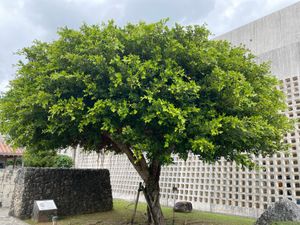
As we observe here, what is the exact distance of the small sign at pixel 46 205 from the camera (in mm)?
7275

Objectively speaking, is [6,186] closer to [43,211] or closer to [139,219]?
[43,211]

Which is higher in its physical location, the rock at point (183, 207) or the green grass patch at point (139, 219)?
the rock at point (183, 207)

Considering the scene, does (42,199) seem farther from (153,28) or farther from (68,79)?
(153,28)

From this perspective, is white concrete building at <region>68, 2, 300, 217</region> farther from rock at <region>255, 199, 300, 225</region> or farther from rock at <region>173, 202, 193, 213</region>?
rock at <region>255, 199, 300, 225</region>

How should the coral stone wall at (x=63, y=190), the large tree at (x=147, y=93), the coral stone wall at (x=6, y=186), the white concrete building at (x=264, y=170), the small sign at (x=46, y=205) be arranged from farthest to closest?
the coral stone wall at (x=6, y=186) < the coral stone wall at (x=63, y=190) < the white concrete building at (x=264, y=170) < the small sign at (x=46, y=205) < the large tree at (x=147, y=93)

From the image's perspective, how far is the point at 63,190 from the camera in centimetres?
847

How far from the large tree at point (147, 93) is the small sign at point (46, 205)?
273cm

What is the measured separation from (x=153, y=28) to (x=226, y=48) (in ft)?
5.76

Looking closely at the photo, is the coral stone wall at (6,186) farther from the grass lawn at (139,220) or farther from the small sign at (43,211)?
the grass lawn at (139,220)

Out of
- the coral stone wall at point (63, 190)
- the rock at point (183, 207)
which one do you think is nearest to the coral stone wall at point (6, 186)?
the coral stone wall at point (63, 190)

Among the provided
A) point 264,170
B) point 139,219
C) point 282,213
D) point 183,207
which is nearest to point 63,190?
point 139,219

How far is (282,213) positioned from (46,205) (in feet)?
21.0

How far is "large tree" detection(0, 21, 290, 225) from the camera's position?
4273 mm

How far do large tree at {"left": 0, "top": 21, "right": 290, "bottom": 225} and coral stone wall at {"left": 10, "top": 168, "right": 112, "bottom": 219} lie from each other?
3071 millimetres
